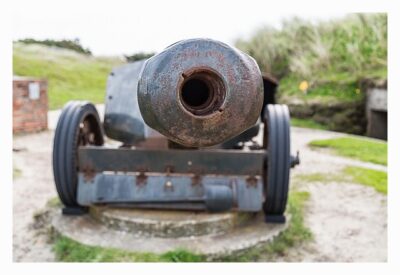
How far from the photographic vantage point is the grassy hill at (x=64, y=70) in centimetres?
1647

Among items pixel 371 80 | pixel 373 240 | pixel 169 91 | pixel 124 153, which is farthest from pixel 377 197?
pixel 371 80

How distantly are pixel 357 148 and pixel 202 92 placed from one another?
7679mm

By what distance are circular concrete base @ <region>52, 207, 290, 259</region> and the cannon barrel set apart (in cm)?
252

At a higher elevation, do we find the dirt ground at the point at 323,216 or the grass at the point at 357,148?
the dirt ground at the point at 323,216

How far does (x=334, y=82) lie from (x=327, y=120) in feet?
3.69

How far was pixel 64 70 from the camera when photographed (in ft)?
61.4

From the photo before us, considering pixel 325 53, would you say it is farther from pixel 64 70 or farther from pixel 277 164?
pixel 277 164

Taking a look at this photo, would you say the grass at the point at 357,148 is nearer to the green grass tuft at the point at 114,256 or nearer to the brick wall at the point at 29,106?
the green grass tuft at the point at 114,256

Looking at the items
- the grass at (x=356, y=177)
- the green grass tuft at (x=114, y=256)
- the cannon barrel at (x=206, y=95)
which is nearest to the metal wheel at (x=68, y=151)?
the green grass tuft at (x=114, y=256)

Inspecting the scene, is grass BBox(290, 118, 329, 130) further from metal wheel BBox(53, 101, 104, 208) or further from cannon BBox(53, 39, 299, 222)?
metal wheel BBox(53, 101, 104, 208)

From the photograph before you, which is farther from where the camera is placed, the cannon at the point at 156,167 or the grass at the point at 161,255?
the cannon at the point at 156,167

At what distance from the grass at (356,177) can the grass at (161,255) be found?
203 centimetres

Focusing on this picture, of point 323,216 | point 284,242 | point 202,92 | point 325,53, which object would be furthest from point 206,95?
point 325,53

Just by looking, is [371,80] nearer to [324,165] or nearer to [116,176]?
[324,165]
